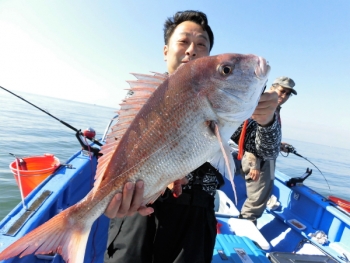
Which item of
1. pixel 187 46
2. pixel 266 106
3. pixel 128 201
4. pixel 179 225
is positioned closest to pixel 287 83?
pixel 187 46

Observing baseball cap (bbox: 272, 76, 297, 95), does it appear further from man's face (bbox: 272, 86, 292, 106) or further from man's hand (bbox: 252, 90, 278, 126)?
man's hand (bbox: 252, 90, 278, 126)

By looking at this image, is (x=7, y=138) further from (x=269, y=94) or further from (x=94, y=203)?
(x=269, y=94)

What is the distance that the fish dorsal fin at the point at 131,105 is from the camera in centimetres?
154

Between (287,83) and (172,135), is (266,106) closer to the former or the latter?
(172,135)

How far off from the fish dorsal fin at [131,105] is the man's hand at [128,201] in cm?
22

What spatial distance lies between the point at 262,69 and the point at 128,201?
4.04 ft

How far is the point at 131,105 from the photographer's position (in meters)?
1.56

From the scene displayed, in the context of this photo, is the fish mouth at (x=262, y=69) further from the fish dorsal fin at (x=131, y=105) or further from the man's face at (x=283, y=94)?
the man's face at (x=283, y=94)

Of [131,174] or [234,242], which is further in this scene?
[234,242]

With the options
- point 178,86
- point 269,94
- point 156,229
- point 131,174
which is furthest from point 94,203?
point 269,94

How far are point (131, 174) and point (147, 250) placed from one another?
0.82 meters

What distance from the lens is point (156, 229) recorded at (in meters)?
1.87

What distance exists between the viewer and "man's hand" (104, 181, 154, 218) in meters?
1.47

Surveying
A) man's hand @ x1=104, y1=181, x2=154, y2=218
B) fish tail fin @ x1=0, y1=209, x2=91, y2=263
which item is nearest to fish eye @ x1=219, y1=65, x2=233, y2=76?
man's hand @ x1=104, y1=181, x2=154, y2=218
